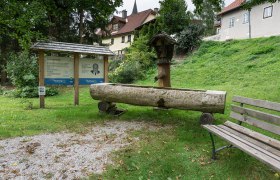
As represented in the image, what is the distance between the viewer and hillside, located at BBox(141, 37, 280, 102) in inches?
446

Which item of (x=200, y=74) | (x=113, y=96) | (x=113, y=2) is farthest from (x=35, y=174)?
(x=200, y=74)

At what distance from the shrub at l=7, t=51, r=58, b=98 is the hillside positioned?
6230mm

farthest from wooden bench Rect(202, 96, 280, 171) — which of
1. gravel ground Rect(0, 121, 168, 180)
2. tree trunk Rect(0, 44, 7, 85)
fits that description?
tree trunk Rect(0, 44, 7, 85)

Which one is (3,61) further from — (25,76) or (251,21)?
(251,21)

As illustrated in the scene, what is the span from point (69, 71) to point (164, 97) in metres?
4.19

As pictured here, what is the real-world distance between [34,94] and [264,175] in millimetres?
11909

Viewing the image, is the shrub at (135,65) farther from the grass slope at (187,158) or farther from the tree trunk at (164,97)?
the tree trunk at (164,97)

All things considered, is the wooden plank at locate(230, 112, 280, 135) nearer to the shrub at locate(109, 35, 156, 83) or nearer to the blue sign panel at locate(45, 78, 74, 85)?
the blue sign panel at locate(45, 78, 74, 85)

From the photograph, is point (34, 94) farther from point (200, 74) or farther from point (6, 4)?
point (200, 74)

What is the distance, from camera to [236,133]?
410cm

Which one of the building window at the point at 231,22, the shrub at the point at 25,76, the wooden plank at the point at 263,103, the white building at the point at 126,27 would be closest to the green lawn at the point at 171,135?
the wooden plank at the point at 263,103

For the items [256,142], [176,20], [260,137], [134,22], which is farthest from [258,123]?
[134,22]

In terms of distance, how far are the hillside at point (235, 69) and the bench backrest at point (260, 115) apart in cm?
442

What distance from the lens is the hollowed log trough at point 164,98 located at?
19.1ft
